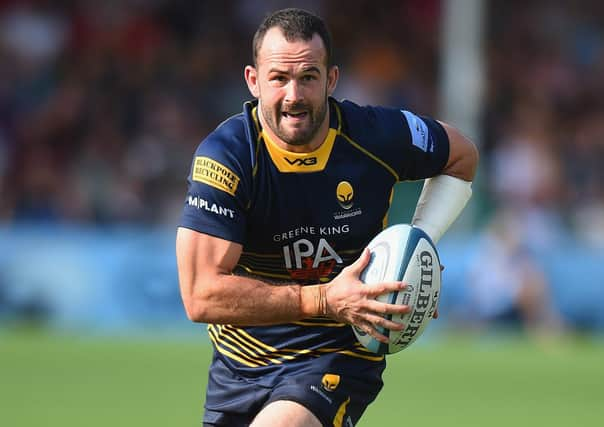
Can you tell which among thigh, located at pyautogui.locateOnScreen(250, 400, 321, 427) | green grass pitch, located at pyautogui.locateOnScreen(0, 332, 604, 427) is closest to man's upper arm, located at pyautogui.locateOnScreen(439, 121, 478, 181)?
thigh, located at pyautogui.locateOnScreen(250, 400, 321, 427)

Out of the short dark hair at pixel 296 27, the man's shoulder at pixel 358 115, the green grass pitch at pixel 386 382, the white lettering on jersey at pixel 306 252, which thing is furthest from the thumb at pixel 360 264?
the green grass pitch at pixel 386 382

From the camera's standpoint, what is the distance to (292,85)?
19.8 feet

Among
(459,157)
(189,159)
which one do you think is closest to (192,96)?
(189,159)

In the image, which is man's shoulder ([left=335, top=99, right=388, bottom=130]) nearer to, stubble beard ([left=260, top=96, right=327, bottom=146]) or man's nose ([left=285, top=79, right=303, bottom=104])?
stubble beard ([left=260, top=96, right=327, bottom=146])

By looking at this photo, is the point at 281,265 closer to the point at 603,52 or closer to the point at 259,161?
the point at 259,161

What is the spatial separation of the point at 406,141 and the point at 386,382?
7382mm

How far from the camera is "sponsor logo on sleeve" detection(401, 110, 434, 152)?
6535mm

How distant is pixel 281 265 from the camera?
6.37 metres

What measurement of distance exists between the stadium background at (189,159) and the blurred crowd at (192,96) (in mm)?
25

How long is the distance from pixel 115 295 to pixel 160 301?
594 millimetres

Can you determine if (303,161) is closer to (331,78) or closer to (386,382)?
(331,78)

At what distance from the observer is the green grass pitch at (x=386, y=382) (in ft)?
35.8

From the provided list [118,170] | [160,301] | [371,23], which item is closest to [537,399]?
[160,301]

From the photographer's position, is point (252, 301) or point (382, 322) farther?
point (252, 301)
